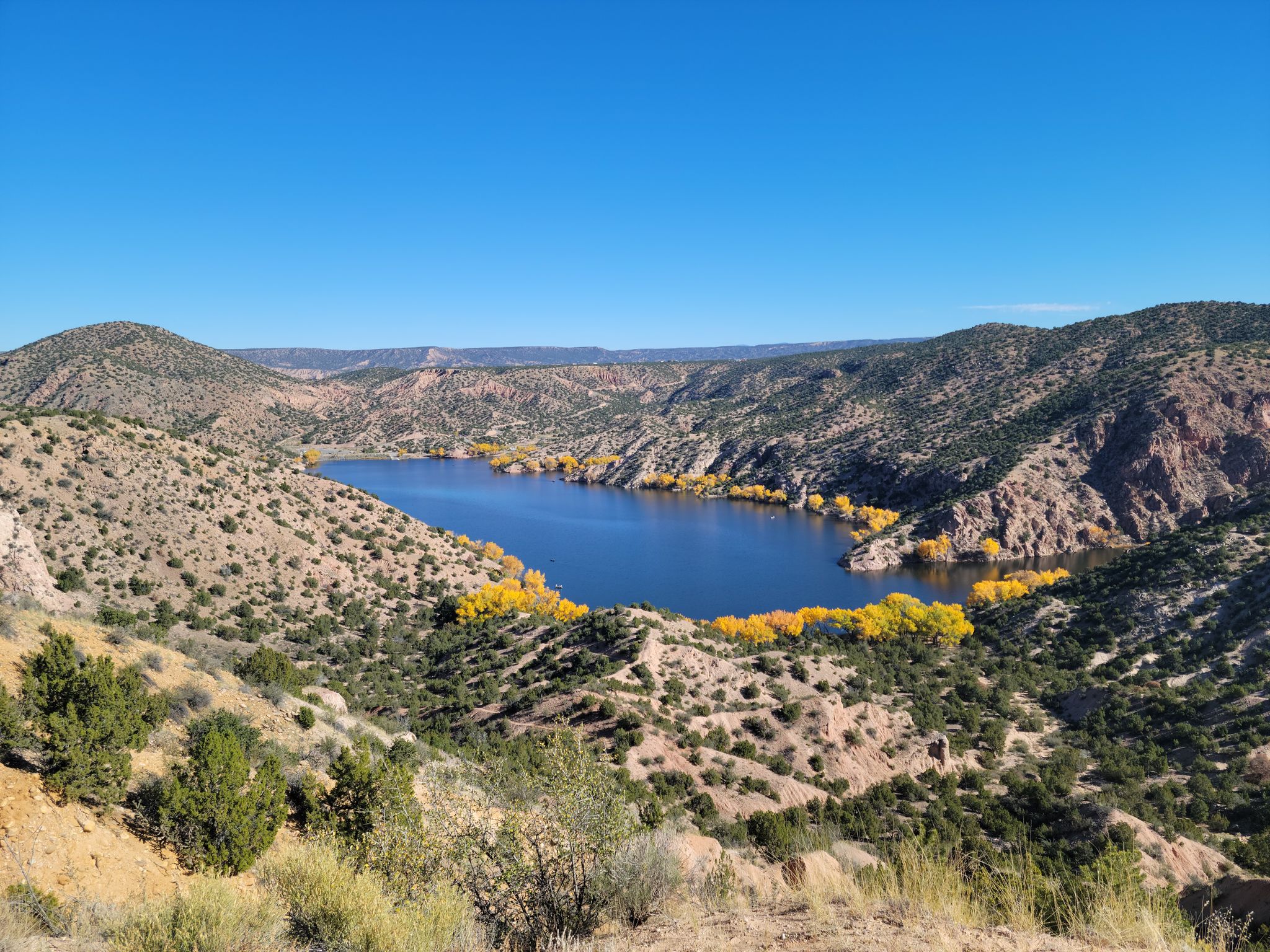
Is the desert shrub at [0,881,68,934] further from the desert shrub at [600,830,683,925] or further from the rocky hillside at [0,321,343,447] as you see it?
the rocky hillside at [0,321,343,447]

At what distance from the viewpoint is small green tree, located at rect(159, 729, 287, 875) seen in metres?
9.74

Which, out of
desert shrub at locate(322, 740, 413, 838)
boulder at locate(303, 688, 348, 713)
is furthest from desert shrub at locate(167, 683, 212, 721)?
boulder at locate(303, 688, 348, 713)

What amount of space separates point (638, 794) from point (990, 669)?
3140 cm

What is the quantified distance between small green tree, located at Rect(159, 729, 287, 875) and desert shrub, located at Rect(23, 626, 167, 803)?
2.96ft

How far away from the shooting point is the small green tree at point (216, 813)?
974 cm

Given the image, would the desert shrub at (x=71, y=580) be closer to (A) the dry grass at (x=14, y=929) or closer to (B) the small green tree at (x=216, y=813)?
(B) the small green tree at (x=216, y=813)

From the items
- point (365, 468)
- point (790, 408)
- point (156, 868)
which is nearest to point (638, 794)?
point (156, 868)

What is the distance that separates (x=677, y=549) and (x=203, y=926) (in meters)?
82.7

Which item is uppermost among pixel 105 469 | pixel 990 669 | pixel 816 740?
pixel 105 469

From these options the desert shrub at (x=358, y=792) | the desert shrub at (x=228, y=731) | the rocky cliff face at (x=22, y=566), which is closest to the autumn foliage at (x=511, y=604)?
the rocky cliff face at (x=22, y=566)

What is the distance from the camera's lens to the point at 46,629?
14.0 m

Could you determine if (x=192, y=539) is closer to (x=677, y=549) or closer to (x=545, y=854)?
(x=545, y=854)

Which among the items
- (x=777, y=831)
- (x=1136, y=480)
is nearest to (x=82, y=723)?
(x=777, y=831)

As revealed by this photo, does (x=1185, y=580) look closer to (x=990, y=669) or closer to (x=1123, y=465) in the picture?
(x=990, y=669)
